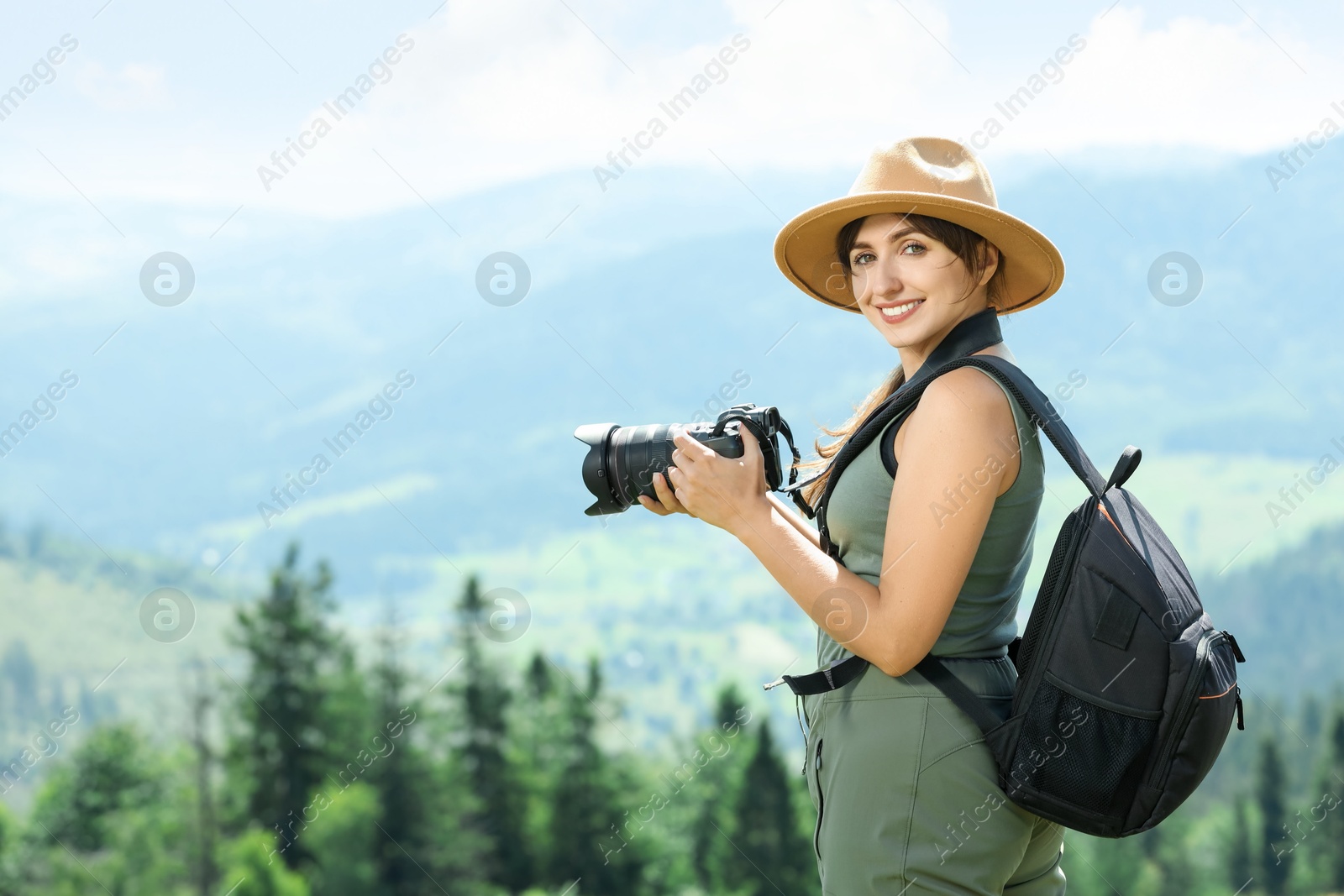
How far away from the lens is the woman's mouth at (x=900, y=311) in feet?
7.20

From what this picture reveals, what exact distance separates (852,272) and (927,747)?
0.91 metres

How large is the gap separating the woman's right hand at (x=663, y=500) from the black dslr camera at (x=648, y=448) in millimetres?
15

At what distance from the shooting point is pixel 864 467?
2.06 m

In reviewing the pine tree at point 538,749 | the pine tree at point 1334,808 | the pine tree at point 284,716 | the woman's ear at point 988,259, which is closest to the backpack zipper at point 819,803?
the woman's ear at point 988,259

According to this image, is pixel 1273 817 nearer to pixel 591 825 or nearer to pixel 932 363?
pixel 591 825

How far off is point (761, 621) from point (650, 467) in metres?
158

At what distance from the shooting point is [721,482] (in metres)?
2.15

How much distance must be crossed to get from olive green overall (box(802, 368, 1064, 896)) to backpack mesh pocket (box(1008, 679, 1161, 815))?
0.25 feet

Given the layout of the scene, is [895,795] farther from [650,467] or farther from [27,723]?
[27,723]

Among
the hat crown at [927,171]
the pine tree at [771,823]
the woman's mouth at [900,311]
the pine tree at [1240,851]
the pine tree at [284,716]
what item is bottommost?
the pine tree at [1240,851]

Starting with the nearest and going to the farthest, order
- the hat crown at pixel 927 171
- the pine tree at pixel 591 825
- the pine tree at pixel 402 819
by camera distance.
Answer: the hat crown at pixel 927 171 → the pine tree at pixel 591 825 → the pine tree at pixel 402 819

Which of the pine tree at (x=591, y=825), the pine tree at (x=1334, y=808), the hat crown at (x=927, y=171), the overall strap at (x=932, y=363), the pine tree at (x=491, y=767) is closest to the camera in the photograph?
the overall strap at (x=932, y=363)

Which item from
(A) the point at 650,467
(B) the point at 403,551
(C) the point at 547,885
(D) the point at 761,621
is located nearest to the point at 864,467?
(A) the point at 650,467

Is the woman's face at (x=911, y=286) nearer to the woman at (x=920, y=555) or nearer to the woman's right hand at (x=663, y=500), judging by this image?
the woman at (x=920, y=555)
